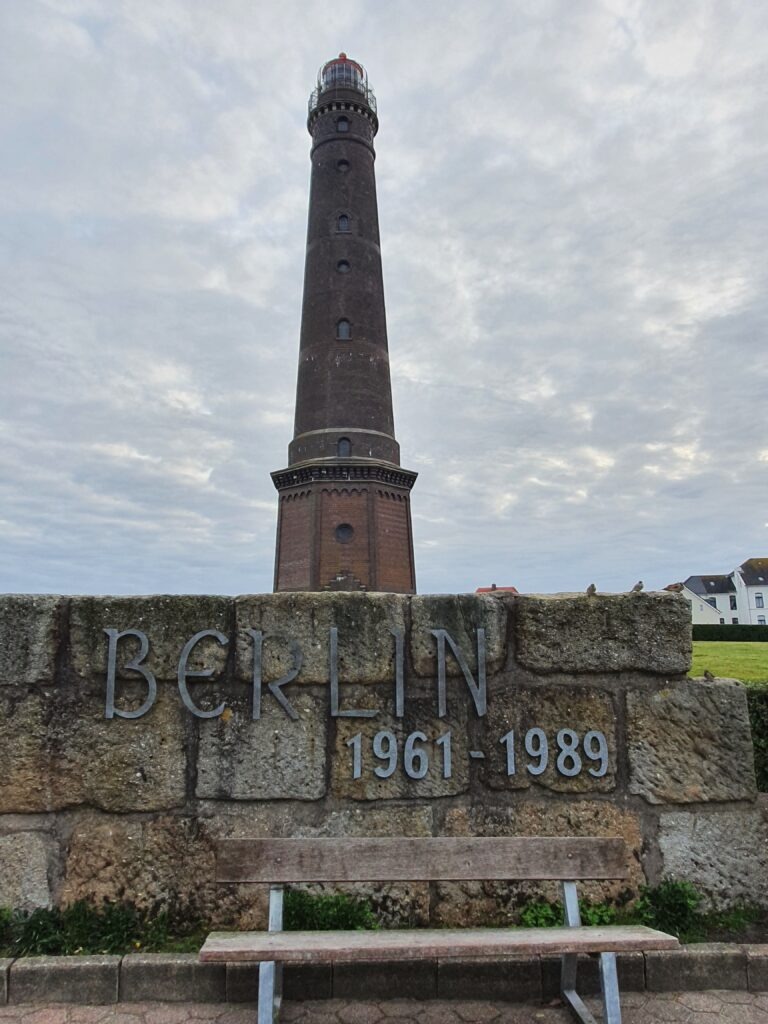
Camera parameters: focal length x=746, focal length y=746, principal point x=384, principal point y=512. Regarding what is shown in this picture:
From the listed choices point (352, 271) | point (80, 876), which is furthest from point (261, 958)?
point (352, 271)

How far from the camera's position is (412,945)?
101 inches

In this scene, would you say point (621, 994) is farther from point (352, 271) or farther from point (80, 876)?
point (352, 271)

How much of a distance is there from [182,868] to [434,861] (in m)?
1.29

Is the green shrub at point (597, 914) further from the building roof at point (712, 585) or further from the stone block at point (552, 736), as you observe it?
the building roof at point (712, 585)

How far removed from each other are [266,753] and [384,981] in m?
1.07

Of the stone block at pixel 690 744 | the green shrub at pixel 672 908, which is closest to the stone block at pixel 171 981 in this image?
the green shrub at pixel 672 908

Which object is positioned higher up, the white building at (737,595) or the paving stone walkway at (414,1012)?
the white building at (737,595)

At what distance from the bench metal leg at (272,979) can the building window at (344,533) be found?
20.7 m

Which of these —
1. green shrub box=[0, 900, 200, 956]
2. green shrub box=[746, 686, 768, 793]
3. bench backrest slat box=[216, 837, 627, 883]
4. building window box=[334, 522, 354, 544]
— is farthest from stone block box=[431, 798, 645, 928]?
building window box=[334, 522, 354, 544]

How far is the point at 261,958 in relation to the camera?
2.52 m

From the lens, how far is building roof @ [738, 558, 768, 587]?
6141 centimetres

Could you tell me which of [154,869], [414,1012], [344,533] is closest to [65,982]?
[154,869]

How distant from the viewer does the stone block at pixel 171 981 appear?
2.95 metres

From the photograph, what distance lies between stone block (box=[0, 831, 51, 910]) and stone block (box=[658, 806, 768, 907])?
287cm
